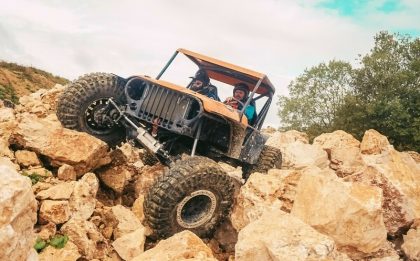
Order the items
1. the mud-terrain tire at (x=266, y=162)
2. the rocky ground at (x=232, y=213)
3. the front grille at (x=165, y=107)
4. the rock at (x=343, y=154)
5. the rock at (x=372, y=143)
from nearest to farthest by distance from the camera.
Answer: the rocky ground at (x=232, y=213) < the front grille at (x=165, y=107) < the mud-terrain tire at (x=266, y=162) < the rock at (x=343, y=154) < the rock at (x=372, y=143)

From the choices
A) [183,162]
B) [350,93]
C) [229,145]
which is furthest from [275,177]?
[350,93]

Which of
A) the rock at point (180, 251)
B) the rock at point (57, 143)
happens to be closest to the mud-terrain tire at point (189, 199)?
the rock at point (180, 251)

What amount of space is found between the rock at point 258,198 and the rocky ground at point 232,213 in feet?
0.05

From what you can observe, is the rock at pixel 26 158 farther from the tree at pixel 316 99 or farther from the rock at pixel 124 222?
the tree at pixel 316 99

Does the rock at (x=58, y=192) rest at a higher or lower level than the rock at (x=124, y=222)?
higher

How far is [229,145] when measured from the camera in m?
6.88

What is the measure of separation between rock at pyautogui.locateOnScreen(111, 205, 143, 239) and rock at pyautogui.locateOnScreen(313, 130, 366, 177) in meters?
5.99

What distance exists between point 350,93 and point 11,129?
26654 mm

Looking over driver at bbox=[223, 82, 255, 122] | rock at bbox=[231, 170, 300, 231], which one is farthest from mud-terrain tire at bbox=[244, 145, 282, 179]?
rock at bbox=[231, 170, 300, 231]

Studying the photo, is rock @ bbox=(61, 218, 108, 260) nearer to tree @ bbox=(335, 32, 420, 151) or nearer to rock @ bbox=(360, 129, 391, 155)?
rock @ bbox=(360, 129, 391, 155)

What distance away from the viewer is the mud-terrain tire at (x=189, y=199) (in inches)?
210

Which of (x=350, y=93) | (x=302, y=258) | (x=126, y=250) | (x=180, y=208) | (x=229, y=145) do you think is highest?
(x=350, y=93)

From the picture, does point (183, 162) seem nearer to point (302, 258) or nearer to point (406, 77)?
point (302, 258)

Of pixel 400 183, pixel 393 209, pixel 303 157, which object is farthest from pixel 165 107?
pixel 303 157
